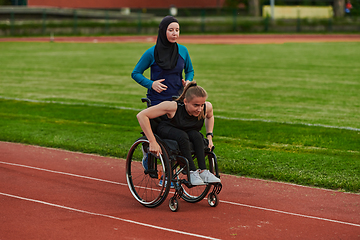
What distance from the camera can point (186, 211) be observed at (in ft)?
18.7

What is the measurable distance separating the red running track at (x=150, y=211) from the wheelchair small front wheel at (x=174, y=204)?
2.1 inches

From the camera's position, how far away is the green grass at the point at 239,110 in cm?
791

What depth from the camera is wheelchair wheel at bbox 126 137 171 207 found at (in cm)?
548

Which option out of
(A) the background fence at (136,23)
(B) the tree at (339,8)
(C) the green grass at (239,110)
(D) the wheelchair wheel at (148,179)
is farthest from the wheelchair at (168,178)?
(B) the tree at (339,8)

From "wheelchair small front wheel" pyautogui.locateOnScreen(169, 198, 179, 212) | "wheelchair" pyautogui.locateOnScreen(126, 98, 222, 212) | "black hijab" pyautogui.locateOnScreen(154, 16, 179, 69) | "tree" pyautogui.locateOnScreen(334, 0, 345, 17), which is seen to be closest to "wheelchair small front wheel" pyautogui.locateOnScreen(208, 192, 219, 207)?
"wheelchair" pyautogui.locateOnScreen(126, 98, 222, 212)

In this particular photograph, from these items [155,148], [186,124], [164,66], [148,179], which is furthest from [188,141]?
[148,179]

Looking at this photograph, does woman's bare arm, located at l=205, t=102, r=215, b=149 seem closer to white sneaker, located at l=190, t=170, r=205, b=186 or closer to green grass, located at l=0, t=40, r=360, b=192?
white sneaker, located at l=190, t=170, r=205, b=186

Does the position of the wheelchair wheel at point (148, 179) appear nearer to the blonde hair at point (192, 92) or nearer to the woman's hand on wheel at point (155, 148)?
the woman's hand on wheel at point (155, 148)

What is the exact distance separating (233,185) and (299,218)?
4.68 ft

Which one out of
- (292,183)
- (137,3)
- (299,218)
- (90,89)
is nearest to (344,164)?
(292,183)

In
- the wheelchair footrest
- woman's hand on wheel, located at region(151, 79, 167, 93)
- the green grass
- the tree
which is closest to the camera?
the wheelchair footrest

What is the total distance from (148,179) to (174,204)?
4.14ft

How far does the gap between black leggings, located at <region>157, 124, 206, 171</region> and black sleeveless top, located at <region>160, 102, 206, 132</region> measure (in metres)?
0.05

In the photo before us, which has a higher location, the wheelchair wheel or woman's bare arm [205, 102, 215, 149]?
woman's bare arm [205, 102, 215, 149]
